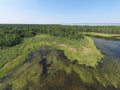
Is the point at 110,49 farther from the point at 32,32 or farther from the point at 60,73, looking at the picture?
the point at 32,32

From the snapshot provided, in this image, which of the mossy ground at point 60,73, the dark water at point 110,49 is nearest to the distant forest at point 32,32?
the dark water at point 110,49

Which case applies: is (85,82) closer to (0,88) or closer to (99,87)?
(99,87)

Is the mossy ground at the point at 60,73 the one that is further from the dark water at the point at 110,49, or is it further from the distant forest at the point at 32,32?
the distant forest at the point at 32,32

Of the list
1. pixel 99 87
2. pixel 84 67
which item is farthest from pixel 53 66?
pixel 99 87

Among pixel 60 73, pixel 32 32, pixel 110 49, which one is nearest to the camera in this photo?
pixel 60 73

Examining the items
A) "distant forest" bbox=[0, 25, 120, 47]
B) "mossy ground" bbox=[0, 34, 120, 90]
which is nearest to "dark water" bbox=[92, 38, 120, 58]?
"mossy ground" bbox=[0, 34, 120, 90]

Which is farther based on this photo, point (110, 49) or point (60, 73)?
point (110, 49)

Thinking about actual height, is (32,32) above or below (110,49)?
above

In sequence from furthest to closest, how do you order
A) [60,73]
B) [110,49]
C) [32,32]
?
[32,32]
[110,49]
[60,73]

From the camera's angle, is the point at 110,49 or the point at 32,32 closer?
the point at 110,49

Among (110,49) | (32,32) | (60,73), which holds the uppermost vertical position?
(32,32)

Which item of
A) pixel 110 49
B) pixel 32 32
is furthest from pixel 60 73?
pixel 32 32
